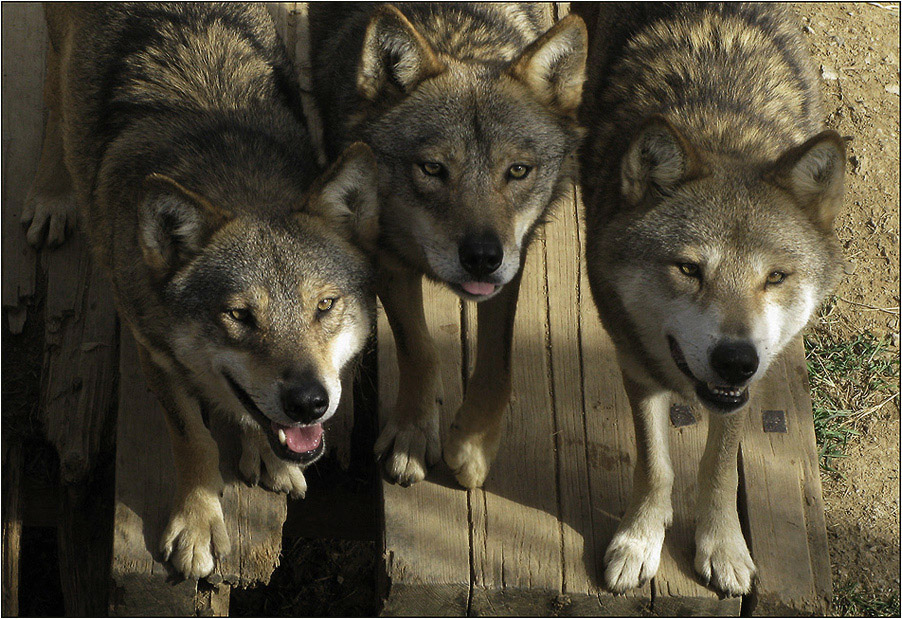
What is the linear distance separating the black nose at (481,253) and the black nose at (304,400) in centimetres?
72

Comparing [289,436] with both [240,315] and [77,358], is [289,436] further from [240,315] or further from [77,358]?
[77,358]

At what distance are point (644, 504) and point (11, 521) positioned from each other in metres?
2.88

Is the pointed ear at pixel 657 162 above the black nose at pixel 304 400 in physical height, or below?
above

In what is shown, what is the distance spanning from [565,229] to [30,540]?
3.59 metres

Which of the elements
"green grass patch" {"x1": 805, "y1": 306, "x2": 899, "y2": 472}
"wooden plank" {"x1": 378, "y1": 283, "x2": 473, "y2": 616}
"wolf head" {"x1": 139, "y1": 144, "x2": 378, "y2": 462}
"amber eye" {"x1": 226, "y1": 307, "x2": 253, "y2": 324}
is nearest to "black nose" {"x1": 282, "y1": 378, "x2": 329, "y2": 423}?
"wolf head" {"x1": 139, "y1": 144, "x2": 378, "y2": 462}

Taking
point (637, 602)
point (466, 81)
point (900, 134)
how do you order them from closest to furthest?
point (637, 602)
point (466, 81)
point (900, 134)

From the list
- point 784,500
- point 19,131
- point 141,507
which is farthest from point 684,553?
point 19,131

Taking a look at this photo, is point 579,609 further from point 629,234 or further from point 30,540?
point 30,540

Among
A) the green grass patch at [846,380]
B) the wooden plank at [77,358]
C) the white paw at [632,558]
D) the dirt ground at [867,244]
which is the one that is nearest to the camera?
the white paw at [632,558]

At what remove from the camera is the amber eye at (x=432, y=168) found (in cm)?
348

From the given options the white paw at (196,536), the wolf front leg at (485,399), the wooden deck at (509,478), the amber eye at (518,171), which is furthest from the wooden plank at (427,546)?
the amber eye at (518,171)

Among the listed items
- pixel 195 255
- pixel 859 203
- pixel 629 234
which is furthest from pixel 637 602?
pixel 859 203

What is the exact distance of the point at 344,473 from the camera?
13.7 feet

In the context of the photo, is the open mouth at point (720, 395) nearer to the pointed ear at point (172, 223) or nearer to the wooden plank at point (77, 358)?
the pointed ear at point (172, 223)
